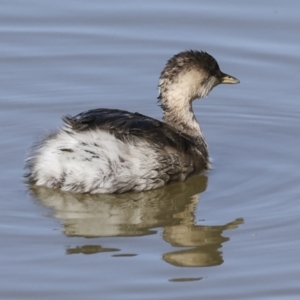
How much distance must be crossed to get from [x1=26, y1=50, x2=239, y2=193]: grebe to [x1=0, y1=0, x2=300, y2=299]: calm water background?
0.12 m

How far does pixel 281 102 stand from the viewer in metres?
9.40

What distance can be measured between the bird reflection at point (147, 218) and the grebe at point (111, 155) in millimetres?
70

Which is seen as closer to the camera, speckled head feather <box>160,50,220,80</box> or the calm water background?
the calm water background

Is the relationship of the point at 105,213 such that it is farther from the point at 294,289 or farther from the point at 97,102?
the point at 97,102

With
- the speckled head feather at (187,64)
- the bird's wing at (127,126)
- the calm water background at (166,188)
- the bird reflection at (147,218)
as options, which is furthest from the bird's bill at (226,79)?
the bird reflection at (147,218)

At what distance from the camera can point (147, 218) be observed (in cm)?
730

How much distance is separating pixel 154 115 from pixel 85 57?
1.32m

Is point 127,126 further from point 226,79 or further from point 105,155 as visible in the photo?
point 226,79

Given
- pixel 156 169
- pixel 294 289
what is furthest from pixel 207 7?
pixel 294 289

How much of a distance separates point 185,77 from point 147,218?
1.58 metres

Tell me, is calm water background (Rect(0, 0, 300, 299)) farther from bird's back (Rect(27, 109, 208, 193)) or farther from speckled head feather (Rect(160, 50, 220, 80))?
speckled head feather (Rect(160, 50, 220, 80))

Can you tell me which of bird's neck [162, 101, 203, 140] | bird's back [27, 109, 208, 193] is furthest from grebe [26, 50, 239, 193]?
bird's neck [162, 101, 203, 140]

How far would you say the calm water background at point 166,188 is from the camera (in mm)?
6250

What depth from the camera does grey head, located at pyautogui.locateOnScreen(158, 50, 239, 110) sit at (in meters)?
8.34
